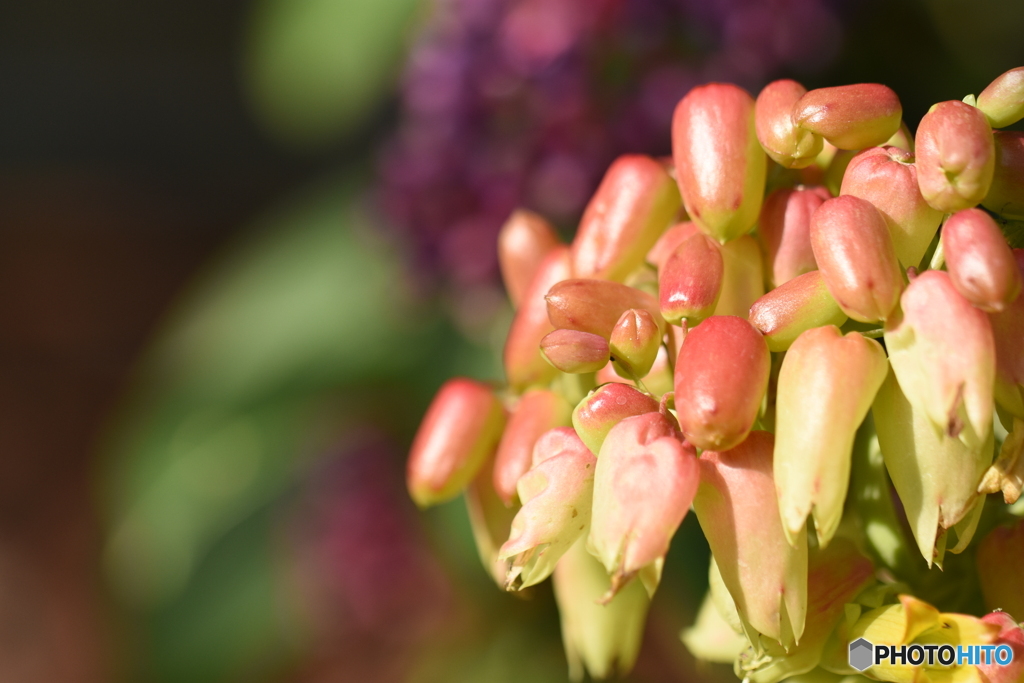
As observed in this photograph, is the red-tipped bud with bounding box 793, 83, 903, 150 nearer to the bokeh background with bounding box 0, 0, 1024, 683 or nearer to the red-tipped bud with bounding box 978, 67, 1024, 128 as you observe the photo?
the red-tipped bud with bounding box 978, 67, 1024, 128

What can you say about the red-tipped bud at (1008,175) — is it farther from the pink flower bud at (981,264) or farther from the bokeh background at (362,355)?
the bokeh background at (362,355)

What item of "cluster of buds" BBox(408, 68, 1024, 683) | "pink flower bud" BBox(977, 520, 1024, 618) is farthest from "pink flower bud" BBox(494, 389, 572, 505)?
"pink flower bud" BBox(977, 520, 1024, 618)

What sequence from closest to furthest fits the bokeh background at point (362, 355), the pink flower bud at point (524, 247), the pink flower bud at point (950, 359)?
the pink flower bud at point (950, 359) → the pink flower bud at point (524, 247) → the bokeh background at point (362, 355)

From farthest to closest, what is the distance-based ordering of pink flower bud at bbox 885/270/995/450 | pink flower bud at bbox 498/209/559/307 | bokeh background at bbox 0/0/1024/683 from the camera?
bokeh background at bbox 0/0/1024/683, pink flower bud at bbox 498/209/559/307, pink flower bud at bbox 885/270/995/450

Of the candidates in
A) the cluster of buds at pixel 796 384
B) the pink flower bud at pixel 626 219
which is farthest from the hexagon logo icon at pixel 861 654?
the pink flower bud at pixel 626 219

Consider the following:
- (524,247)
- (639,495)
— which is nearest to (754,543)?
(639,495)

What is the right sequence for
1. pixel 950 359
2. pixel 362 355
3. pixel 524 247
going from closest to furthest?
pixel 950 359 → pixel 524 247 → pixel 362 355

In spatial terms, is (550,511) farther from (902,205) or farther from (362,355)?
(362,355)

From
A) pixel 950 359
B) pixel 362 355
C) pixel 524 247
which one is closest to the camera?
pixel 950 359
